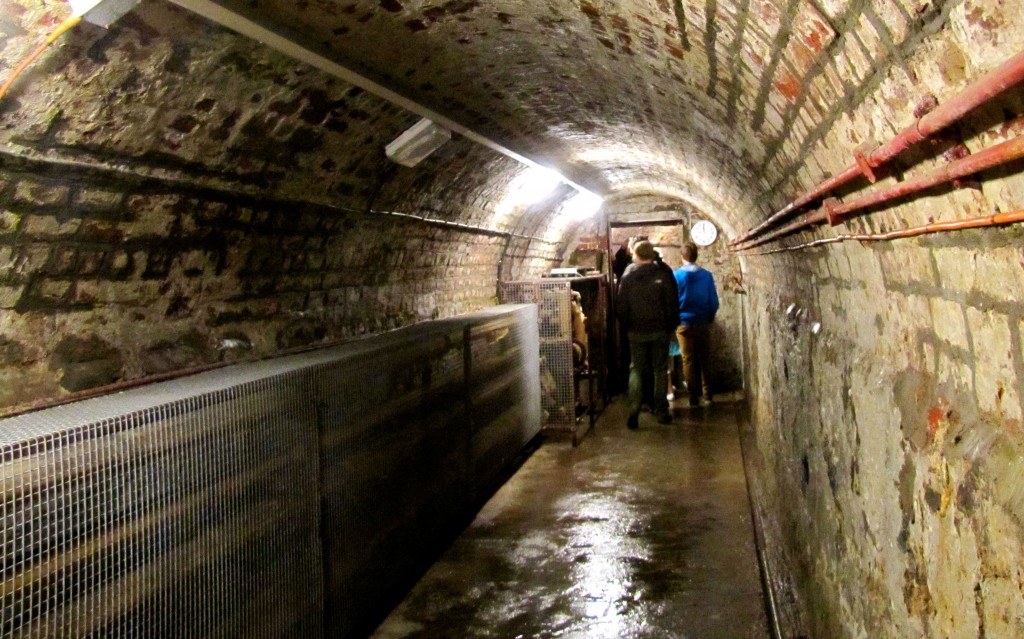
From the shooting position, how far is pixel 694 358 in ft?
32.0

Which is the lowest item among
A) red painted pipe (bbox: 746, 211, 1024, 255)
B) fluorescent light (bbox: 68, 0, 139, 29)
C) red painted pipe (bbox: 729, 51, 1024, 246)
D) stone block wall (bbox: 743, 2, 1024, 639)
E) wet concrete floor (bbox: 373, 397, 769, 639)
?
wet concrete floor (bbox: 373, 397, 769, 639)

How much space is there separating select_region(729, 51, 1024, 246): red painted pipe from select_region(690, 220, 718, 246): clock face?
864cm

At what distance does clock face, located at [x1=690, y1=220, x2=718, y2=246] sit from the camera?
10.6 m

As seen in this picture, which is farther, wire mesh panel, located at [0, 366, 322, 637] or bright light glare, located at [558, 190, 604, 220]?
bright light glare, located at [558, 190, 604, 220]

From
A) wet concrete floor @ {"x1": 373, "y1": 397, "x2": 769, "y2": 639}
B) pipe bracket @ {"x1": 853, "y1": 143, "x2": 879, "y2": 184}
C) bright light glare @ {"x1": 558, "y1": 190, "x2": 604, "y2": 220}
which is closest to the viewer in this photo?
pipe bracket @ {"x1": 853, "y1": 143, "x2": 879, "y2": 184}

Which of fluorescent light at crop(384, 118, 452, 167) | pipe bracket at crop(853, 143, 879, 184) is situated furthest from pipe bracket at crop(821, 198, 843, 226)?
fluorescent light at crop(384, 118, 452, 167)

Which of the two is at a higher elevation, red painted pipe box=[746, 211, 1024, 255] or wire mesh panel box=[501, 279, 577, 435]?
red painted pipe box=[746, 211, 1024, 255]

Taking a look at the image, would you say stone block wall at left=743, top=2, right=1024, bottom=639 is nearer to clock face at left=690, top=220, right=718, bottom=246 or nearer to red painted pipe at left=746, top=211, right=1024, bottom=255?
red painted pipe at left=746, top=211, right=1024, bottom=255

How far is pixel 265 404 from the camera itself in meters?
2.99

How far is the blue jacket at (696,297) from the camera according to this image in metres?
9.50

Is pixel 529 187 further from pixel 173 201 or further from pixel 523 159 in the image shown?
pixel 173 201

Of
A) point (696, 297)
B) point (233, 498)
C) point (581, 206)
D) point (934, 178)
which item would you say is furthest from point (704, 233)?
point (934, 178)

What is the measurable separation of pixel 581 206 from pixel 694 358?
8.18 feet

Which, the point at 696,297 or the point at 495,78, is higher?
the point at 495,78
